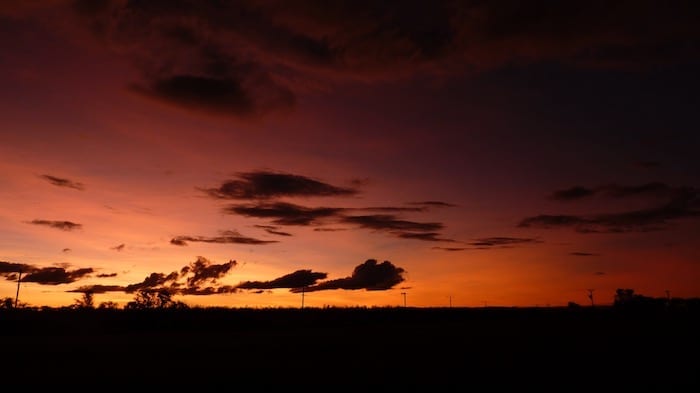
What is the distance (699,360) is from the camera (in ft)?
95.8

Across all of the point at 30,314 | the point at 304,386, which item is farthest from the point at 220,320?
the point at 304,386

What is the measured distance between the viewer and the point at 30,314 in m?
72.9

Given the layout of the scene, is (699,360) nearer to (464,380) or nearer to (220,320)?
(464,380)

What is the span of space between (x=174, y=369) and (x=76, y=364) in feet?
23.3

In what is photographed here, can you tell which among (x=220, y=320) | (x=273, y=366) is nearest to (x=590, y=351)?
(x=273, y=366)

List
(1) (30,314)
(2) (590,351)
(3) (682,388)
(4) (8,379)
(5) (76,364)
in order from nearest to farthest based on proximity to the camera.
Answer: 1. (3) (682,388)
2. (4) (8,379)
3. (5) (76,364)
4. (2) (590,351)
5. (1) (30,314)

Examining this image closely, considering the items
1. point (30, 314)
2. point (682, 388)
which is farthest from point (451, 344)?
point (30, 314)

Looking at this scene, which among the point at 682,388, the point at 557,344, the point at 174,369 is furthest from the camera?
the point at 557,344

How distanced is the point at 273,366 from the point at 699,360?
21.6 meters

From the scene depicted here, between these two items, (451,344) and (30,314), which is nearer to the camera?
(451,344)

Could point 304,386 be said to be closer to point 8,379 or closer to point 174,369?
point 174,369

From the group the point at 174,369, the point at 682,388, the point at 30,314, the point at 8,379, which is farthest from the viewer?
the point at 30,314

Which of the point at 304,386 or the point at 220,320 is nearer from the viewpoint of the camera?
the point at 304,386

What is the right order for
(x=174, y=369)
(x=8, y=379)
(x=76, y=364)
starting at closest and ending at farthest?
(x=8, y=379) < (x=174, y=369) < (x=76, y=364)
